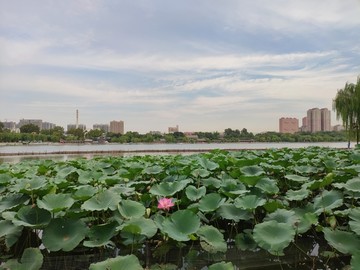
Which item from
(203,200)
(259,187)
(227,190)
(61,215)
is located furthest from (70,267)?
(259,187)

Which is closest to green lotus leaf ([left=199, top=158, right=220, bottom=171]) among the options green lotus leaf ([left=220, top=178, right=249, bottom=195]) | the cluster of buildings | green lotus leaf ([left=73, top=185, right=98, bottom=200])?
green lotus leaf ([left=220, top=178, right=249, bottom=195])

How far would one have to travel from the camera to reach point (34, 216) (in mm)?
1883

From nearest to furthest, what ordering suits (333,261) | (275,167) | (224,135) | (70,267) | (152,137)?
(70,267)
(333,261)
(275,167)
(224,135)
(152,137)

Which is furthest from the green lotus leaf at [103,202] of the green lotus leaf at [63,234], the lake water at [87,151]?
the lake water at [87,151]

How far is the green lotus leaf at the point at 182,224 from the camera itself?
1780 millimetres

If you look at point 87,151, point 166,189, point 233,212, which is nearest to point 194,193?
point 166,189

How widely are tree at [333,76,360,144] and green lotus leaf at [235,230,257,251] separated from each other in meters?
20.2

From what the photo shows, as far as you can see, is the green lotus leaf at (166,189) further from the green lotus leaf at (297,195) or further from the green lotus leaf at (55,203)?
the green lotus leaf at (297,195)

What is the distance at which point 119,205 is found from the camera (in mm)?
1973

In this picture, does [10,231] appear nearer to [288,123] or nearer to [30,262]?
[30,262]

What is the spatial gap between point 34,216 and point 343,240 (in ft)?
5.50

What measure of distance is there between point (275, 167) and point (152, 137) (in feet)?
264

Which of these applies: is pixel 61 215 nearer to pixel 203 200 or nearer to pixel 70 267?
pixel 70 267

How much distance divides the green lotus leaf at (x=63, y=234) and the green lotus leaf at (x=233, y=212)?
2.75ft
